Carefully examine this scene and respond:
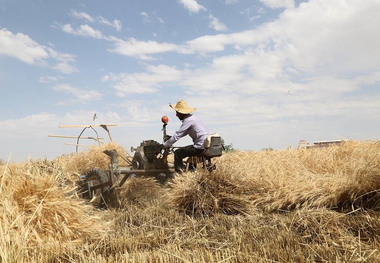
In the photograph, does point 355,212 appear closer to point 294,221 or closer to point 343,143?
point 294,221

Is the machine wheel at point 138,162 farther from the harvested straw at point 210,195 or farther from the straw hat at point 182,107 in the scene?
the harvested straw at point 210,195

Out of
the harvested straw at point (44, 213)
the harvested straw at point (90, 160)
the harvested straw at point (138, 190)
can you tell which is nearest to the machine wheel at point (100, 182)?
the harvested straw at point (138, 190)

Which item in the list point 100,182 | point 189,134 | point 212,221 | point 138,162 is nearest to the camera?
point 212,221

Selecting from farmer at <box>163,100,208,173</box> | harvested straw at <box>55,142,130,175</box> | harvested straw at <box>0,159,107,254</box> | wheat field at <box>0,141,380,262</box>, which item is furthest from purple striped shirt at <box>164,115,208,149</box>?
harvested straw at <box>55,142,130,175</box>

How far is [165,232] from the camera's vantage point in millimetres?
3811

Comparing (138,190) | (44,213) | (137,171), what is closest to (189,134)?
(137,171)

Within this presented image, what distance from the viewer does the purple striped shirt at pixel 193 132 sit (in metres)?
5.93

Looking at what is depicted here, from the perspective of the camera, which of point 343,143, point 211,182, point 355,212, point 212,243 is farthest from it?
point 343,143

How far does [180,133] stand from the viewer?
5.99 metres

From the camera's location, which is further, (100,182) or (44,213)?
(100,182)

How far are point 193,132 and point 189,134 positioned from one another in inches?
4.7

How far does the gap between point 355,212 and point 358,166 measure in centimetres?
71

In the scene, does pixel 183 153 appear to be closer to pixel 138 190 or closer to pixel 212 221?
pixel 138 190

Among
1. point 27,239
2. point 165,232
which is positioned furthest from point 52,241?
point 165,232
